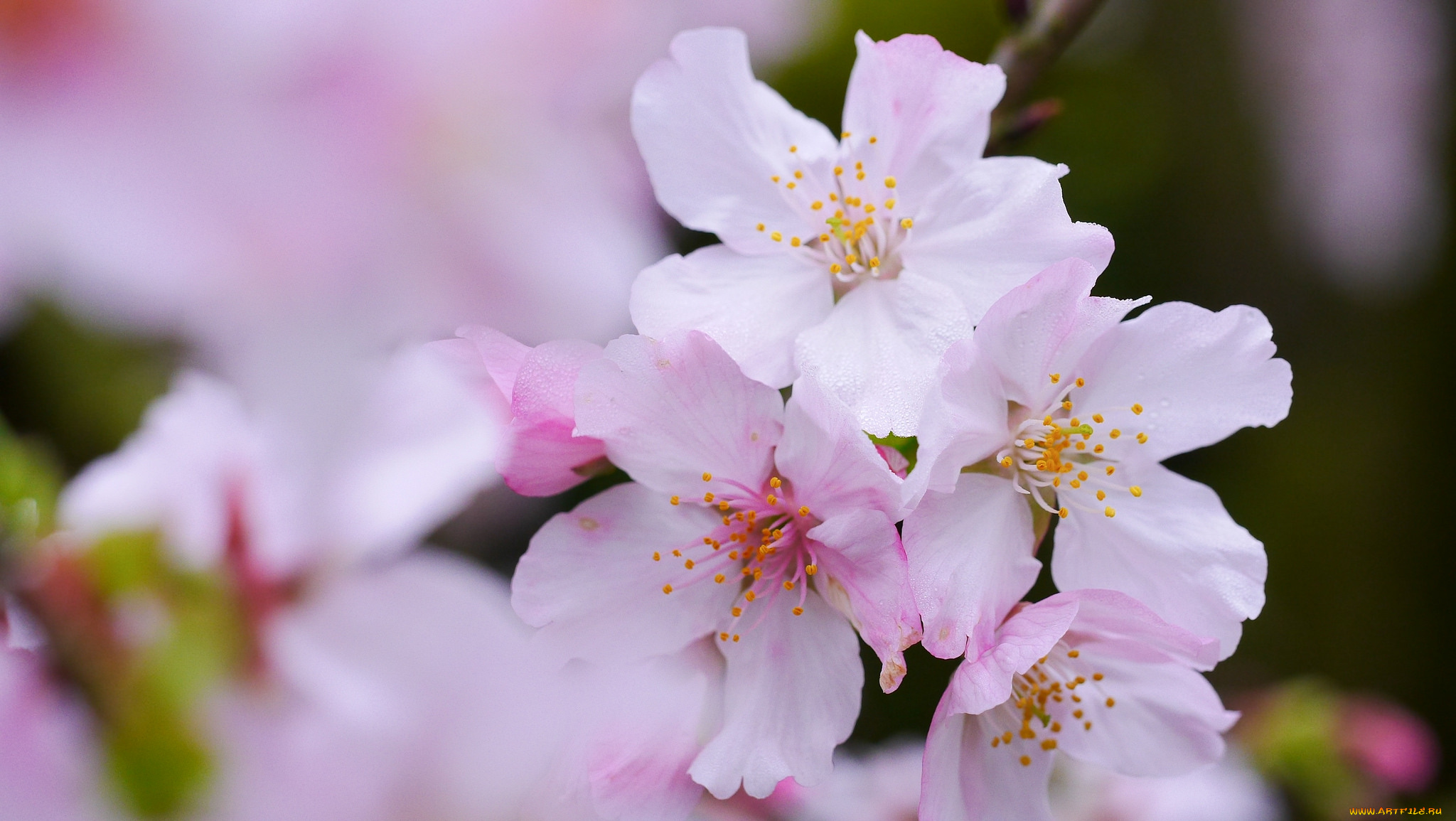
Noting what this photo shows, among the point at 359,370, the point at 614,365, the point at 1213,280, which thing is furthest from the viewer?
the point at 1213,280

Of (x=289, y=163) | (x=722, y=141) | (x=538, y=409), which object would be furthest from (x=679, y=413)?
(x=289, y=163)

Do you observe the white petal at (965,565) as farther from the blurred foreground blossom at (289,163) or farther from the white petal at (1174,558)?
the blurred foreground blossom at (289,163)

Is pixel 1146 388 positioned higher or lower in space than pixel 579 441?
lower

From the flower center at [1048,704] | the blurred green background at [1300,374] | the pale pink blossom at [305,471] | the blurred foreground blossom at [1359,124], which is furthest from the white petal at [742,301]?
the blurred foreground blossom at [1359,124]

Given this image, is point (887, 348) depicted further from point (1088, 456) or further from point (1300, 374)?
point (1300, 374)

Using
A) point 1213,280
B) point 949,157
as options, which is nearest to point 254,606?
point 949,157

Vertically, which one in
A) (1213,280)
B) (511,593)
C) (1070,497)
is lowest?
(1213,280)

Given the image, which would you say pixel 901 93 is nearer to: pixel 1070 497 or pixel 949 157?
pixel 949 157
